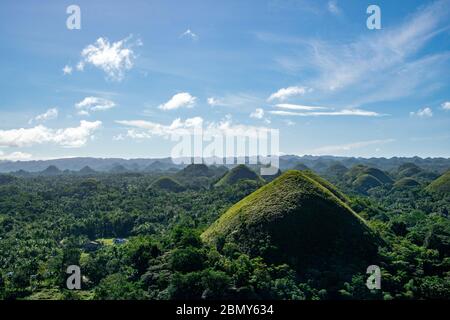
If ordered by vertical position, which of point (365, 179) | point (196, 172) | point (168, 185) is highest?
point (196, 172)

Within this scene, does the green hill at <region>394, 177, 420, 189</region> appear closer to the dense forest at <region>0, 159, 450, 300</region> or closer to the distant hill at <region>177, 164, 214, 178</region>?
the dense forest at <region>0, 159, 450, 300</region>

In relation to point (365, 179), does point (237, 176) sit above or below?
above

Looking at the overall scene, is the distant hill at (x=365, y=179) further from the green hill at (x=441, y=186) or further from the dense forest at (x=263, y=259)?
the dense forest at (x=263, y=259)

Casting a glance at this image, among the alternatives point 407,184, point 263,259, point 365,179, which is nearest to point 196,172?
point 365,179

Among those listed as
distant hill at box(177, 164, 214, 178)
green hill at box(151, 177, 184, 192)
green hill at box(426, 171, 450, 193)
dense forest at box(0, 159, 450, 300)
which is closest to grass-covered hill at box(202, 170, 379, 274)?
dense forest at box(0, 159, 450, 300)

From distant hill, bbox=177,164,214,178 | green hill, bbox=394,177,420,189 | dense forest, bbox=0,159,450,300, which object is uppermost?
distant hill, bbox=177,164,214,178

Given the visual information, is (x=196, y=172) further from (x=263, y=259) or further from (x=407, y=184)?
(x=263, y=259)

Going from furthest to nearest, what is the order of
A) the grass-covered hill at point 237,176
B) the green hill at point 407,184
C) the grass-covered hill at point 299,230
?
the grass-covered hill at point 237,176 < the green hill at point 407,184 < the grass-covered hill at point 299,230

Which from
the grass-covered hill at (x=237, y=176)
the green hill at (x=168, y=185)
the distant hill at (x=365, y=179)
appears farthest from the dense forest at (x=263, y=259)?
the distant hill at (x=365, y=179)
